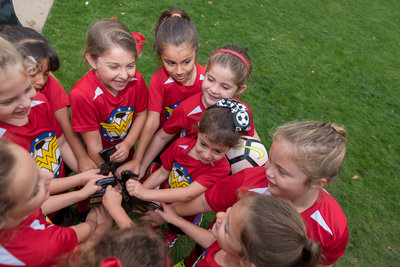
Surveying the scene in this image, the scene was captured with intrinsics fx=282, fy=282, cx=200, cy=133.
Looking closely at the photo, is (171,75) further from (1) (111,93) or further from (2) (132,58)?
(1) (111,93)

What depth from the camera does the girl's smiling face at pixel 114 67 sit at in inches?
101

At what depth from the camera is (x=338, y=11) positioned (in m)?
10.9

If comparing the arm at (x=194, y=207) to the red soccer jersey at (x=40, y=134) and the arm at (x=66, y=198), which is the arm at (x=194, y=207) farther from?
the red soccer jersey at (x=40, y=134)

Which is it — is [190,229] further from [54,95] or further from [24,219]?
[54,95]

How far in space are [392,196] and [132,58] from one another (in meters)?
4.76

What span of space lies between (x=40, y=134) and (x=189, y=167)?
4.10ft

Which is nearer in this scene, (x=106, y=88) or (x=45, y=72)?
(x=45, y=72)

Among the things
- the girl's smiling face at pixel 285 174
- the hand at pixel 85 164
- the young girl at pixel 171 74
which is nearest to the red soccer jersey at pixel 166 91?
the young girl at pixel 171 74

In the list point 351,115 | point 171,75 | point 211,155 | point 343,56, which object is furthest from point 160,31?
point 343,56

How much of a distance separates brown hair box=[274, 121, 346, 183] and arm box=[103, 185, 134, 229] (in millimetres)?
1366

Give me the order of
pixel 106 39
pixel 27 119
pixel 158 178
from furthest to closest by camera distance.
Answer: pixel 158 178, pixel 106 39, pixel 27 119

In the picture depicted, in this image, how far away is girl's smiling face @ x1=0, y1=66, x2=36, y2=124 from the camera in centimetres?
181

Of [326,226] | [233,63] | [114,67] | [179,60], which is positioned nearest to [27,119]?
[114,67]

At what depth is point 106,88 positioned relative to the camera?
2686 millimetres
